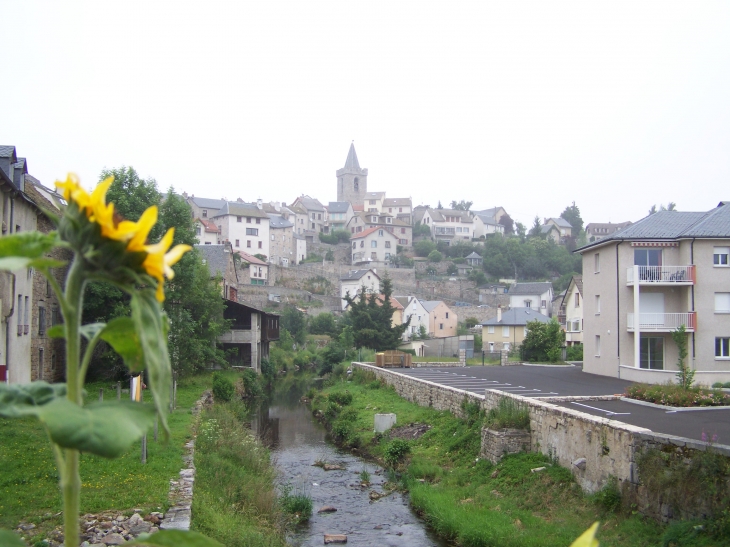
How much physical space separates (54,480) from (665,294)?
2764 cm

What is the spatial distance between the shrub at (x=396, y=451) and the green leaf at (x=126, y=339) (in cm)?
2012

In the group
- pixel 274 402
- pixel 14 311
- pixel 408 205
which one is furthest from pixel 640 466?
pixel 408 205

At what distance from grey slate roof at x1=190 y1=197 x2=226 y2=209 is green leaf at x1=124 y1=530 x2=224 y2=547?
324 feet

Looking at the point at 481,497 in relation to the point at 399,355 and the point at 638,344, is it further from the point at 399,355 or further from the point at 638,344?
the point at 399,355

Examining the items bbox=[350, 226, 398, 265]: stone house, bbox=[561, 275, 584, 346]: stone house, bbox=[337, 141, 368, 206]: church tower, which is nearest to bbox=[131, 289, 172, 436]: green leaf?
bbox=[561, 275, 584, 346]: stone house

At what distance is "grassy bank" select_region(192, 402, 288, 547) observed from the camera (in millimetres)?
11227

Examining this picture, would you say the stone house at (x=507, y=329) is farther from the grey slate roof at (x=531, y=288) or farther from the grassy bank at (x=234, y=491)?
the grassy bank at (x=234, y=491)

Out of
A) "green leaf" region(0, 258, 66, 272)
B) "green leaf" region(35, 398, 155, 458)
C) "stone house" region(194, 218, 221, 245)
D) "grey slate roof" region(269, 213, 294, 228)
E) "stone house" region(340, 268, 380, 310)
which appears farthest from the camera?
"grey slate roof" region(269, 213, 294, 228)

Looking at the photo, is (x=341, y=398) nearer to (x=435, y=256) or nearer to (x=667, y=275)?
(x=667, y=275)

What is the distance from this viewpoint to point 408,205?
12750cm

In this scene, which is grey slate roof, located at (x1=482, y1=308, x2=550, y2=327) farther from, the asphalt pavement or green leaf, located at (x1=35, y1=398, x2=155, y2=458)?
green leaf, located at (x1=35, y1=398, x2=155, y2=458)

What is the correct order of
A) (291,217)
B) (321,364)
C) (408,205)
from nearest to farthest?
(321,364) → (291,217) → (408,205)

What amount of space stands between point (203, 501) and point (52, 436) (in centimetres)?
1194

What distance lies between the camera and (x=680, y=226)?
3128 cm
